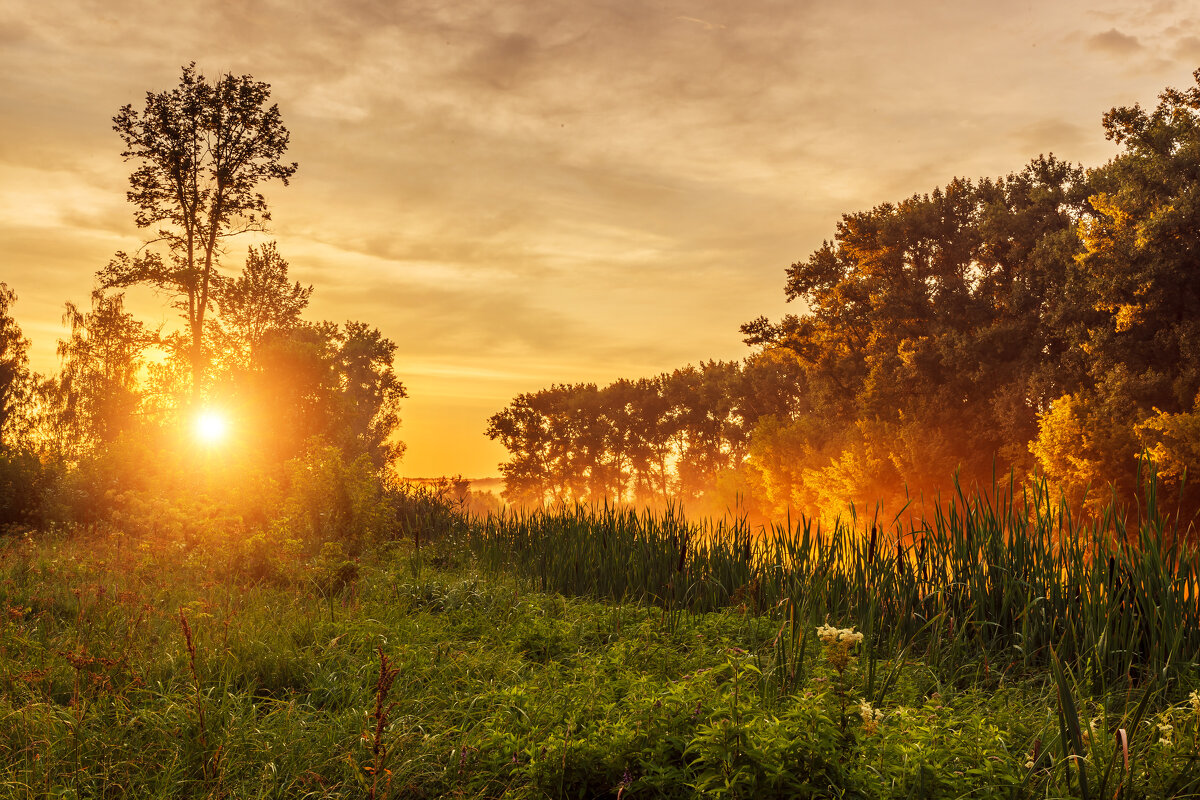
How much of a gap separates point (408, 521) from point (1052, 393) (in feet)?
59.3

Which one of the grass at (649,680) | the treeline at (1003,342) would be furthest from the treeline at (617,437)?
the grass at (649,680)

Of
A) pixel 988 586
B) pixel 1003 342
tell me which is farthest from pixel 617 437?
pixel 988 586

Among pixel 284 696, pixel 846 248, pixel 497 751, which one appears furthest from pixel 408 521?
pixel 846 248

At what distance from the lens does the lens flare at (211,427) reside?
19203 mm

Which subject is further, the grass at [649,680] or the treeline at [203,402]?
the treeline at [203,402]

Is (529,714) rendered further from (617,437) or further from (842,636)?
(617,437)

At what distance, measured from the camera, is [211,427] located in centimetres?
1991

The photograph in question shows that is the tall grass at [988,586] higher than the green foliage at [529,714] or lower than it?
higher

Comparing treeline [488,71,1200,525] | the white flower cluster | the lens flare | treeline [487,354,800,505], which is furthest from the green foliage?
treeline [487,354,800,505]

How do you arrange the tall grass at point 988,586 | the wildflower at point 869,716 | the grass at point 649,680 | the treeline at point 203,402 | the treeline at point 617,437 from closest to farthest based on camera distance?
the wildflower at point 869,716
the grass at point 649,680
the tall grass at point 988,586
the treeline at point 203,402
the treeline at point 617,437

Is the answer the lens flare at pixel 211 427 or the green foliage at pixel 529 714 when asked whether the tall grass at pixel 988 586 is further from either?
the lens flare at pixel 211 427

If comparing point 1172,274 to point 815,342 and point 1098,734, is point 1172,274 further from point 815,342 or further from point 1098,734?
point 1098,734

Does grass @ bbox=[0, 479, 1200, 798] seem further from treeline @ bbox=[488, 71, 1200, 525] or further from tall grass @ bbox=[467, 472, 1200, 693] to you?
treeline @ bbox=[488, 71, 1200, 525]

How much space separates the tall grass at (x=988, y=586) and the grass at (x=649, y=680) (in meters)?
0.03
